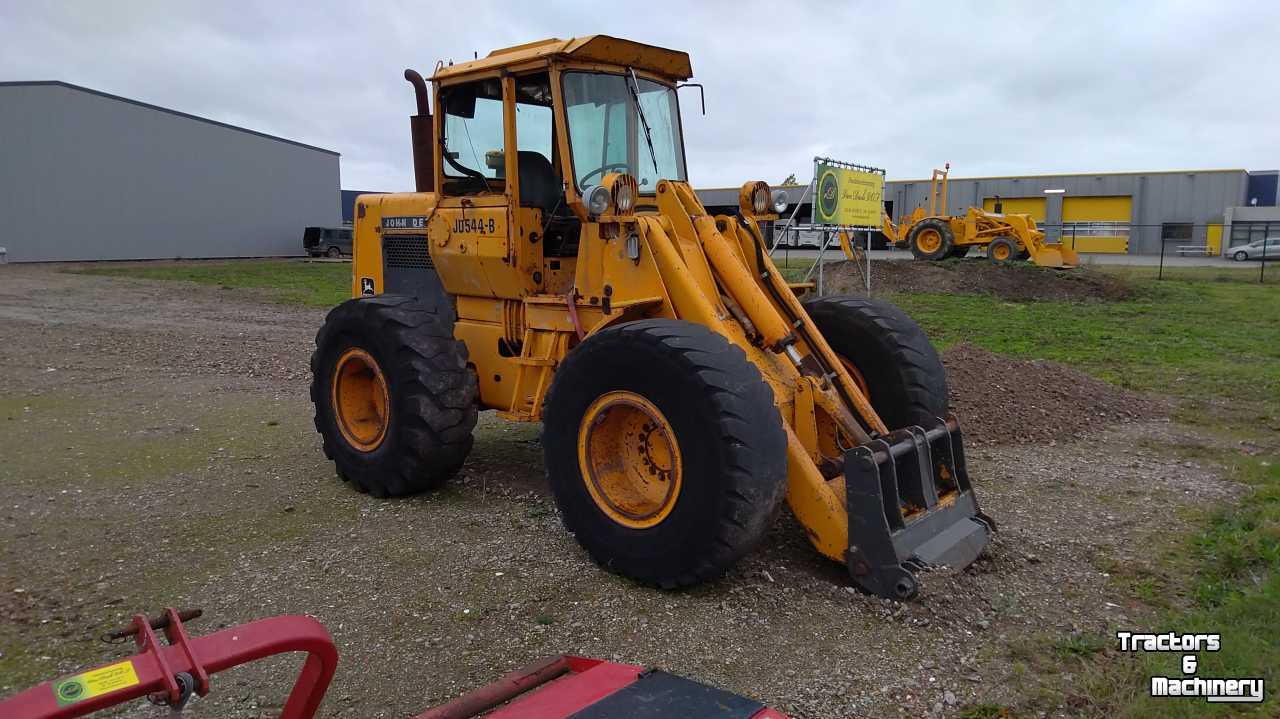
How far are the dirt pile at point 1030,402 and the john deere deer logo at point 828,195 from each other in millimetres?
3896

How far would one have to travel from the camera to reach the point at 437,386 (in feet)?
18.2

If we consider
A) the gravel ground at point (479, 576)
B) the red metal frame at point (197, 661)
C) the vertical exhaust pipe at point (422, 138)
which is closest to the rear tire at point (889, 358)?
the gravel ground at point (479, 576)

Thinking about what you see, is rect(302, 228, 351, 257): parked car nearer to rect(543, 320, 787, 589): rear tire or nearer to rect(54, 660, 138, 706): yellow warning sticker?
rect(543, 320, 787, 589): rear tire

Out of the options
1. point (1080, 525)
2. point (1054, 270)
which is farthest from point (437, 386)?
point (1054, 270)

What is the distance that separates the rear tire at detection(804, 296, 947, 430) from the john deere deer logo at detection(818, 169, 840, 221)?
7.35 m

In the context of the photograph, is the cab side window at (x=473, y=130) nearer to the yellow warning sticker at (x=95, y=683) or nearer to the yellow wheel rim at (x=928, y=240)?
the yellow warning sticker at (x=95, y=683)

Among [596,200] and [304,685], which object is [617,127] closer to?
[596,200]

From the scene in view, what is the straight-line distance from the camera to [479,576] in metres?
4.64

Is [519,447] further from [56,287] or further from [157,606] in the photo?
[56,287]

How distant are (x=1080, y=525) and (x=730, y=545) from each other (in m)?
2.65

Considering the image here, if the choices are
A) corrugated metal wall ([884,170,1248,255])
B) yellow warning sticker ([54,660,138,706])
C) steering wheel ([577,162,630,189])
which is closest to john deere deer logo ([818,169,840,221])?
steering wheel ([577,162,630,189])

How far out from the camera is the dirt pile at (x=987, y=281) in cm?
2052

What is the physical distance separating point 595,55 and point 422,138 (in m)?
1.61

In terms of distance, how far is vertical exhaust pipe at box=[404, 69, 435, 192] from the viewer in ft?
20.6
